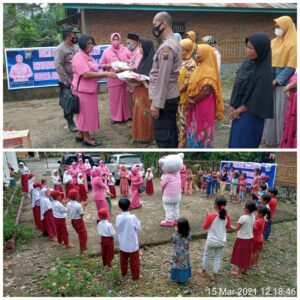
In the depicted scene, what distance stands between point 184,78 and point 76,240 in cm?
281

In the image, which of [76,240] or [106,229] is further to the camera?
[76,240]

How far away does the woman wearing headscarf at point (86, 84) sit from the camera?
4.73 m

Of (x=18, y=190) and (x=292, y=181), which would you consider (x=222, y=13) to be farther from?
(x=18, y=190)

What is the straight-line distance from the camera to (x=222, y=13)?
520 inches

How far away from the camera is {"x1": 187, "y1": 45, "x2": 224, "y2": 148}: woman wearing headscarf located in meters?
3.95

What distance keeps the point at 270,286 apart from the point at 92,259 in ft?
7.11

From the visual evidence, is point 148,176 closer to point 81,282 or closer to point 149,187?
point 149,187

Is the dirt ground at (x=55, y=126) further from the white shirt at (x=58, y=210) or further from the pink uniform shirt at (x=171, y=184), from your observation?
the white shirt at (x=58, y=210)

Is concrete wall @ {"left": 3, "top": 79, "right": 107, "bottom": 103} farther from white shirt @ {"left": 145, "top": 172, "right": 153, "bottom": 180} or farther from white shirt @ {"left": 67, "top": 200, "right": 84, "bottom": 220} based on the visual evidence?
white shirt @ {"left": 67, "top": 200, "right": 84, "bottom": 220}

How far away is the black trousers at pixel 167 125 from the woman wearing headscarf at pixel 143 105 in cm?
134

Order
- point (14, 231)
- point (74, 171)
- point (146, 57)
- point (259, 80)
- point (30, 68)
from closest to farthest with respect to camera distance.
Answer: point (259, 80), point (14, 231), point (146, 57), point (74, 171), point (30, 68)

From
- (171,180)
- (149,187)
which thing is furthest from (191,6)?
(171,180)

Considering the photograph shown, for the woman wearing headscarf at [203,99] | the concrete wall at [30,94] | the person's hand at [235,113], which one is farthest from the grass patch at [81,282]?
the concrete wall at [30,94]

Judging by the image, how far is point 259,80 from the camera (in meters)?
3.42
